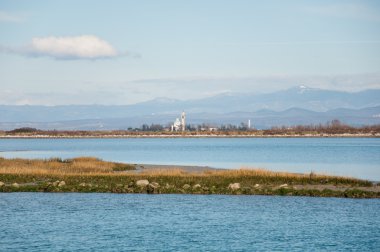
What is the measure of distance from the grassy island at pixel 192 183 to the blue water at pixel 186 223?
2164 mm

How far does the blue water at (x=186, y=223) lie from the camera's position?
29.6 meters

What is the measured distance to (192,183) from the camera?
51.6 meters

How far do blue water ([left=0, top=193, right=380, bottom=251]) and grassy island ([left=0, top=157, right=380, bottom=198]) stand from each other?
2.16 m

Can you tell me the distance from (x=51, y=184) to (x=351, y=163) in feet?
142

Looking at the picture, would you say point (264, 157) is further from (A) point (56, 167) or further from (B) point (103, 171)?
(A) point (56, 167)

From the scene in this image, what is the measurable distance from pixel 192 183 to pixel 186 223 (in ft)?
55.3

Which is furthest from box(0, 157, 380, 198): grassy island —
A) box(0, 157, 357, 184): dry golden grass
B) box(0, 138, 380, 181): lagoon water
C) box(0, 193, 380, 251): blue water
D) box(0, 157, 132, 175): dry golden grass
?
box(0, 138, 380, 181): lagoon water

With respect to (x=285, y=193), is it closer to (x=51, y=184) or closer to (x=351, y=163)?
(x=51, y=184)

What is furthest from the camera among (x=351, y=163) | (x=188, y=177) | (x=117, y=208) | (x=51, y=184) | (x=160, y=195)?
(x=351, y=163)

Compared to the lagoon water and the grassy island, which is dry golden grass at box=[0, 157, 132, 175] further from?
the lagoon water

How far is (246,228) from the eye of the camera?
33.5 m

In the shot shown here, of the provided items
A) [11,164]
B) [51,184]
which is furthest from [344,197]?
[11,164]

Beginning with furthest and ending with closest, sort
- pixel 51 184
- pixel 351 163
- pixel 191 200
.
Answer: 1. pixel 351 163
2. pixel 51 184
3. pixel 191 200

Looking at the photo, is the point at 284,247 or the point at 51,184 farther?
the point at 51,184
